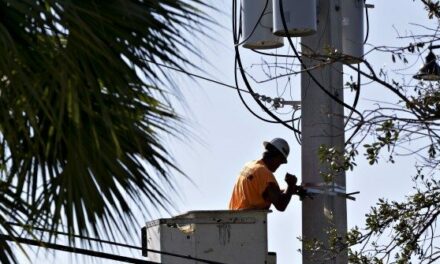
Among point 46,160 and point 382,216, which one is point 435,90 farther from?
point 46,160

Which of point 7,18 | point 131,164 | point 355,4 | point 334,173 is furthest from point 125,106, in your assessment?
point 355,4

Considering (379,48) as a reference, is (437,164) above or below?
below

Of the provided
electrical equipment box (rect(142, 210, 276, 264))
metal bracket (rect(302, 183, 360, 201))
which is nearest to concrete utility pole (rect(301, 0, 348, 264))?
metal bracket (rect(302, 183, 360, 201))

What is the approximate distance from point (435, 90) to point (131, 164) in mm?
3730

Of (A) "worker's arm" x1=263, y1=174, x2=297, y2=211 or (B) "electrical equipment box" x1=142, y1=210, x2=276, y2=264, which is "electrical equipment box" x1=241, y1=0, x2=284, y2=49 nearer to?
(A) "worker's arm" x1=263, y1=174, x2=297, y2=211

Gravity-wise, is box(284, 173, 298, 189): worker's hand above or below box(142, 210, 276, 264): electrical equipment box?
above

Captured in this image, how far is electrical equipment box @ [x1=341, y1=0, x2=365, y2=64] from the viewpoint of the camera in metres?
12.4

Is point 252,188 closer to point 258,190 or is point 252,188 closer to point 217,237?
point 258,190

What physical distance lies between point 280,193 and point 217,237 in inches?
59.6

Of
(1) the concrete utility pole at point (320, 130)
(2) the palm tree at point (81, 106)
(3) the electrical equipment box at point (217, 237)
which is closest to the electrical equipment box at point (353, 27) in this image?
(1) the concrete utility pole at point (320, 130)

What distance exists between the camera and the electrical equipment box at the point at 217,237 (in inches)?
444

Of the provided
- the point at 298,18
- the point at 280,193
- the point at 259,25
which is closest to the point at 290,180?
the point at 280,193

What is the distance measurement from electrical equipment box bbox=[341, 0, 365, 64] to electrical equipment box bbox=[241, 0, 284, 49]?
21.3 inches

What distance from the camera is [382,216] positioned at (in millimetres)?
11406
